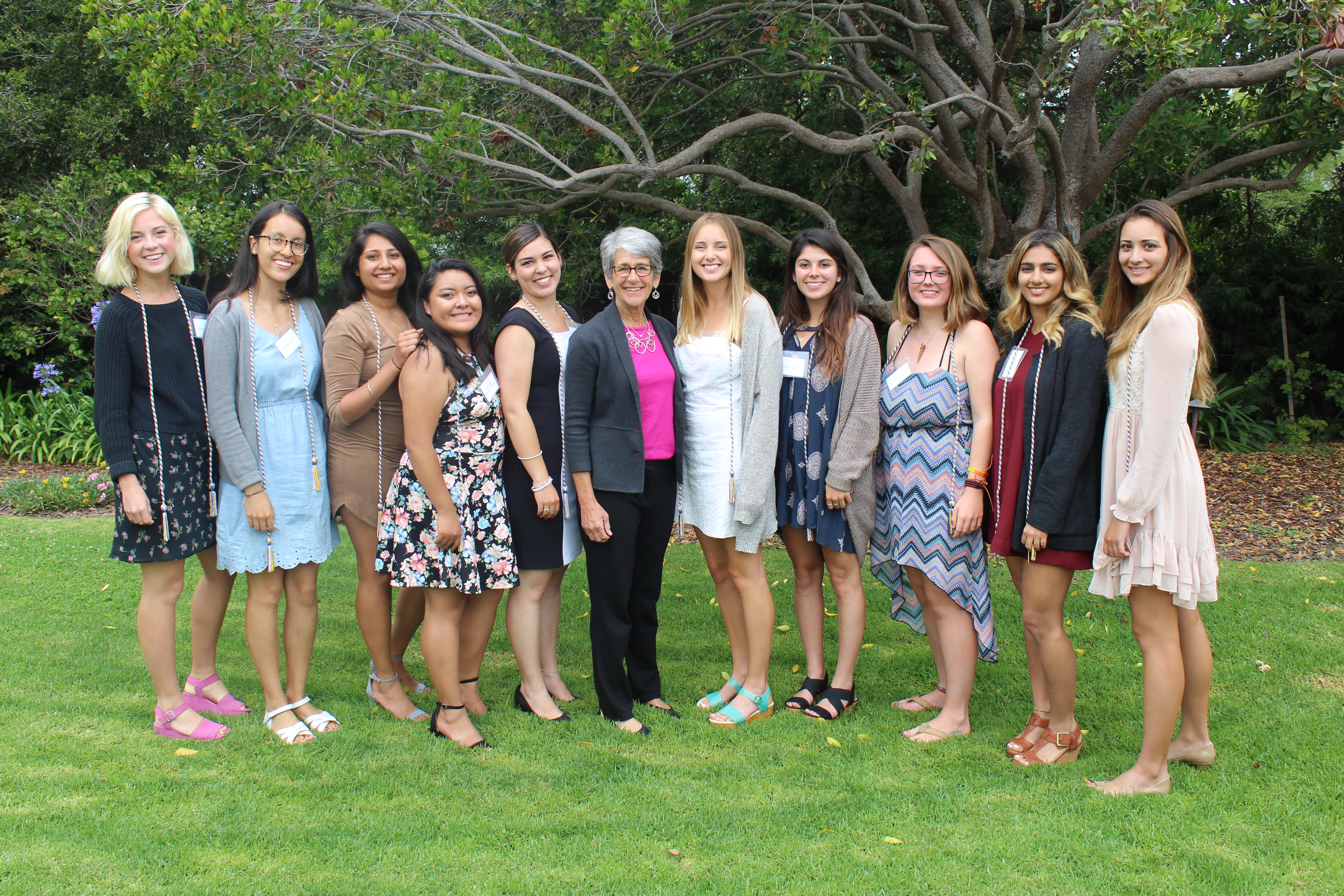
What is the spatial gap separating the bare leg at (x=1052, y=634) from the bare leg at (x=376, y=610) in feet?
7.85

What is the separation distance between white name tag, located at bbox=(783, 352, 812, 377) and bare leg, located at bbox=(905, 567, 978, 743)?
0.91m

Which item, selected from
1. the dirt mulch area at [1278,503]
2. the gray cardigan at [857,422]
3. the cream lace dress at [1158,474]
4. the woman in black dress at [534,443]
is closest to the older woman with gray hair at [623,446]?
A: the woman in black dress at [534,443]

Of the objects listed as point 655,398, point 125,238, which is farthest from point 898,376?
point 125,238

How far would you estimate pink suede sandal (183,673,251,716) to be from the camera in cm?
386

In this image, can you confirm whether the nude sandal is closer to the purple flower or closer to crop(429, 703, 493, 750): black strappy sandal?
crop(429, 703, 493, 750): black strappy sandal

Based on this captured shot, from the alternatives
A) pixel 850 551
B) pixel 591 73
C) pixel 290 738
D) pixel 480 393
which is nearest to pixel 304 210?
pixel 591 73

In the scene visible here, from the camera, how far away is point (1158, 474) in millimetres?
2982

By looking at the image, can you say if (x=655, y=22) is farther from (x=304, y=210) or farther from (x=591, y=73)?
(x=304, y=210)

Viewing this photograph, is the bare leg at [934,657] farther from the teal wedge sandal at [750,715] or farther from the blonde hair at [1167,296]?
the blonde hair at [1167,296]

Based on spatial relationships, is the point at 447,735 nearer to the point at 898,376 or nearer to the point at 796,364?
the point at 796,364

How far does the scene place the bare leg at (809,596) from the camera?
396 centimetres

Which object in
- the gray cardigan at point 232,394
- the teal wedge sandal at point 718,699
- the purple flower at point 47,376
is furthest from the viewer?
the purple flower at point 47,376

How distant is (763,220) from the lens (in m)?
10.1

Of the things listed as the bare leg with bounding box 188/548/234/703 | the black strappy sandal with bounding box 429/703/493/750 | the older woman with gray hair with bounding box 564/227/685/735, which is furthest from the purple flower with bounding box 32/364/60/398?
the older woman with gray hair with bounding box 564/227/685/735
